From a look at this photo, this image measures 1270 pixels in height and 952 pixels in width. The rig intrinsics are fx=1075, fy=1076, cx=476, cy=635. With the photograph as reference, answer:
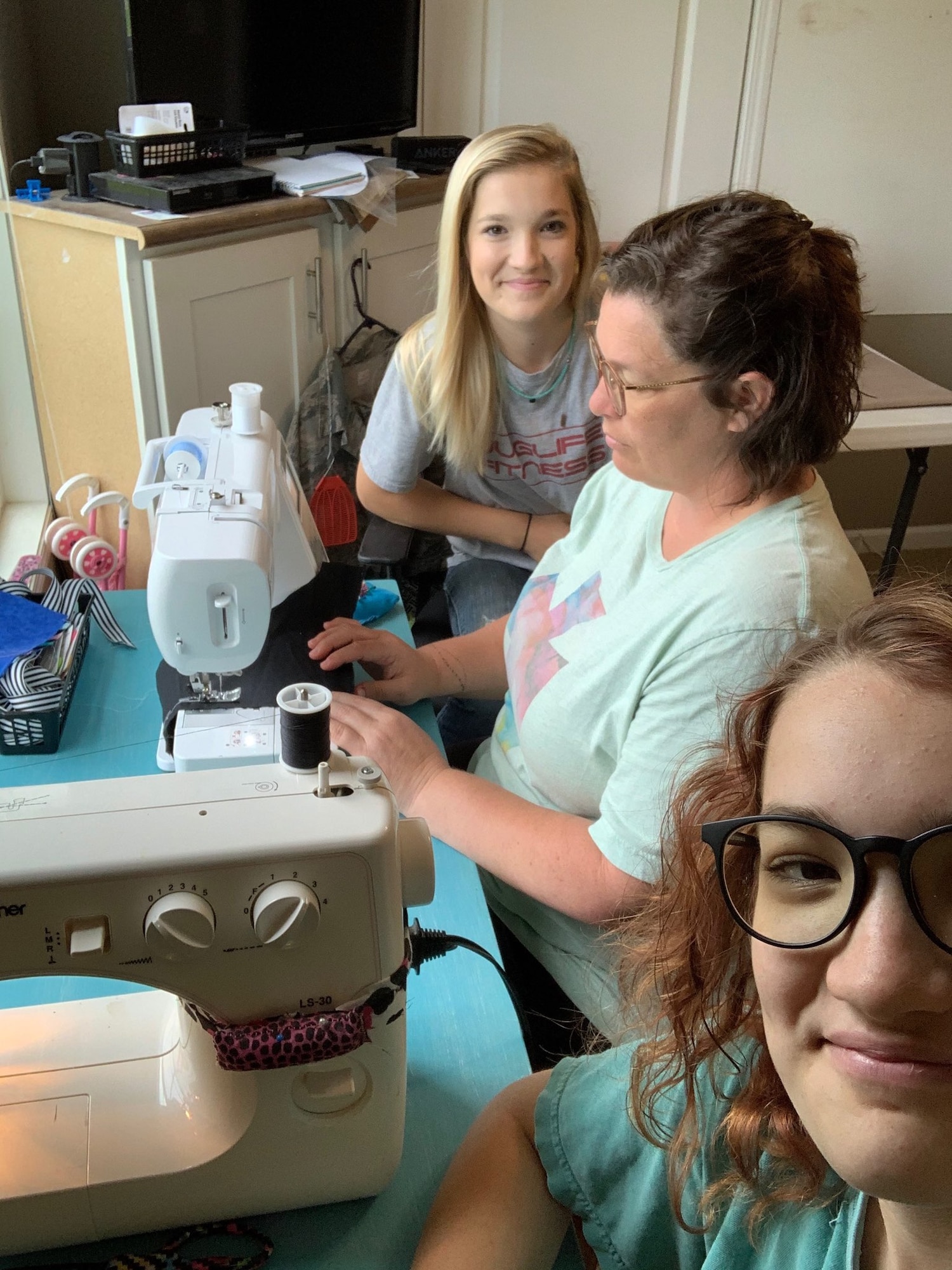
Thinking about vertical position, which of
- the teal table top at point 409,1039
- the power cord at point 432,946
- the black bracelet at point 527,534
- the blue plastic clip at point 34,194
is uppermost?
the blue plastic clip at point 34,194

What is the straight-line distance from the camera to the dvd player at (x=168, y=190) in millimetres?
2043

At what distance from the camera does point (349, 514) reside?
1712mm

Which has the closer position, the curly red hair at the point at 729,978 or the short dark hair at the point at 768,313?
the curly red hair at the point at 729,978

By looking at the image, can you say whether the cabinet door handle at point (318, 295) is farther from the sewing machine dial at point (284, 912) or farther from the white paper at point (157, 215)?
the sewing machine dial at point (284, 912)

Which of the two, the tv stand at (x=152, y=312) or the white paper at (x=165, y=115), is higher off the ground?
the white paper at (x=165, y=115)

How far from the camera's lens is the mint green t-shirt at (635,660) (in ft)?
3.19

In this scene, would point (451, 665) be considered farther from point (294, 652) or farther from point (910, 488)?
point (910, 488)

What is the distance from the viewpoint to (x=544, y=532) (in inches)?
77.0

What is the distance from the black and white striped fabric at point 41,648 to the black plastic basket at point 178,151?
0.90m

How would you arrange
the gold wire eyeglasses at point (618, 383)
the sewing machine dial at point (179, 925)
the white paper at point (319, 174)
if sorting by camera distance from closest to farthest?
the sewing machine dial at point (179, 925) → the gold wire eyeglasses at point (618, 383) → the white paper at point (319, 174)

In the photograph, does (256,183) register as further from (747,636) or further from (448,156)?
(747,636)

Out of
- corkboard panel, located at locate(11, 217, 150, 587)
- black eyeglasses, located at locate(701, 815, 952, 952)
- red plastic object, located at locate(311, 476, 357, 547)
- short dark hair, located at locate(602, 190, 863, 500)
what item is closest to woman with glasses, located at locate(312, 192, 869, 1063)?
short dark hair, located at locate(602, 190, 863, 500)

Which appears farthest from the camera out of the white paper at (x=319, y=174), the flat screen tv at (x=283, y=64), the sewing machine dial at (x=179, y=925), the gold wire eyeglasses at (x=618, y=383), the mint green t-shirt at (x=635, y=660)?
the white paper at (x=319, y=174)

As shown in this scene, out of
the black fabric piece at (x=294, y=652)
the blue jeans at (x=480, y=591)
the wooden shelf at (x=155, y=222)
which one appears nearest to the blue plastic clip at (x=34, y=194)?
the wooden shelf at (x=155, y=222)
